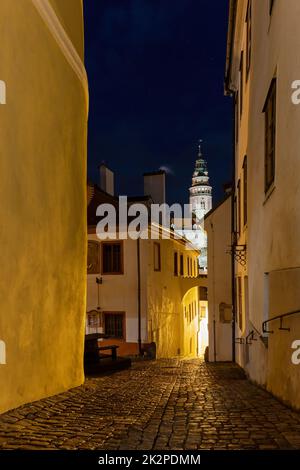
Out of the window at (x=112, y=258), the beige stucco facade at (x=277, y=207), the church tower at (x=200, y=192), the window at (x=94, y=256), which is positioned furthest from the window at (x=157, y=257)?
the church tower at (x=200, y=192)

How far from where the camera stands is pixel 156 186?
26703mm

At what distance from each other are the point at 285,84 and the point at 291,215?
2.02 m

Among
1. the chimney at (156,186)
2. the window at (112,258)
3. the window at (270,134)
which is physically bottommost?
the window at (112,258)

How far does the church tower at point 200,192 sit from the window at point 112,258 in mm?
114167

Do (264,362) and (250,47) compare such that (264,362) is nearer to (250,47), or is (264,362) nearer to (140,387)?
(140,387)

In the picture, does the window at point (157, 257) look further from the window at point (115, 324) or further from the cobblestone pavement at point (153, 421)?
the cobblestone pavement at point (153, 421)

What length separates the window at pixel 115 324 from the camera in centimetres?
1967

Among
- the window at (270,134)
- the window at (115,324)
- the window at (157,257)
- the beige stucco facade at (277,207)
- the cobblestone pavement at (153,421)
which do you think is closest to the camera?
the cobblestone pavement at (153,421)

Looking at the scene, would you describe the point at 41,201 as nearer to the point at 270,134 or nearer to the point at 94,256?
the point at 270,134

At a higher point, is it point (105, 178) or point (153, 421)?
point (105, 178)

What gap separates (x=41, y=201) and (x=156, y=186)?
67.5 feet

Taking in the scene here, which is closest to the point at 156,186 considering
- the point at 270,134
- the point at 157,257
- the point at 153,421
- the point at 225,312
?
the point at 157,257

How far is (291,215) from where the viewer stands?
5855mm
